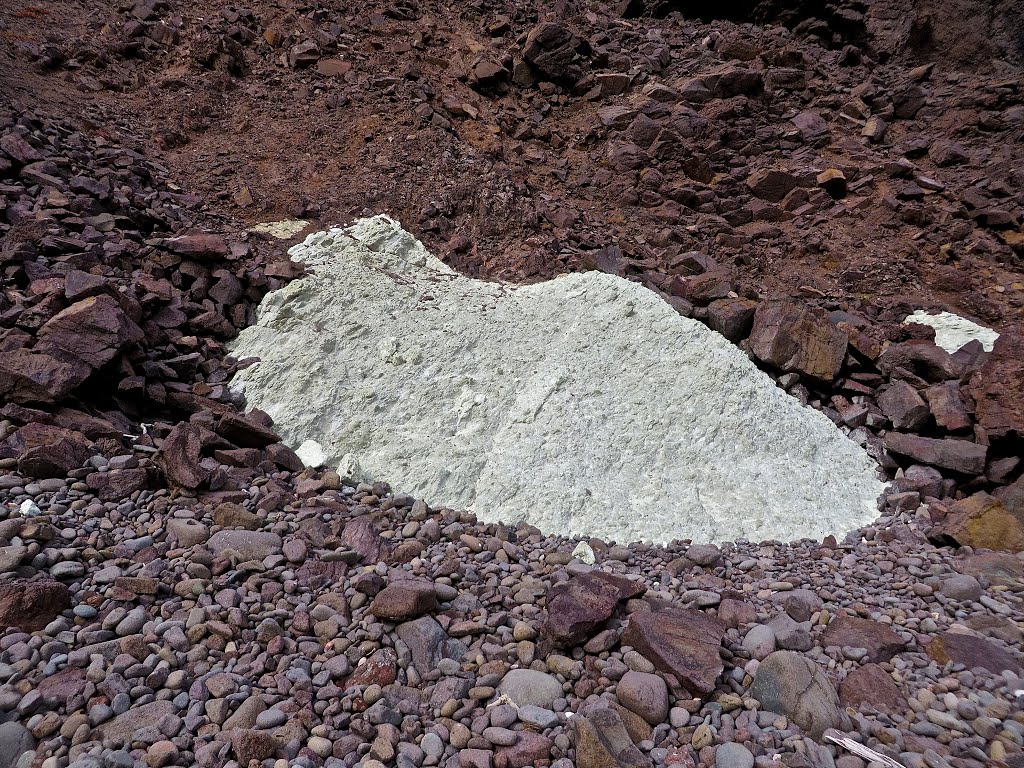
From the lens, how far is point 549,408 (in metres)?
5.33

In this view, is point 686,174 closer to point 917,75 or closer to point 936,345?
point 936,345

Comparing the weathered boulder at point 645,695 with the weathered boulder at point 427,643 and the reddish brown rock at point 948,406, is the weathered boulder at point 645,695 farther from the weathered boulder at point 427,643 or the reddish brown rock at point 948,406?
the reddish brown rock at point 948,406

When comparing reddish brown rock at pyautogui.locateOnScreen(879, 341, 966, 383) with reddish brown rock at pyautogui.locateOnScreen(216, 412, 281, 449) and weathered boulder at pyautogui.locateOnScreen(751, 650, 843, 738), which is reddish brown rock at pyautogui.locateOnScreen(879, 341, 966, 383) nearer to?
weathered boulder at pyautogui.locateOnScreen(751, 650, 843, 738)

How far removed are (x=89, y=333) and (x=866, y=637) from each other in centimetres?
542

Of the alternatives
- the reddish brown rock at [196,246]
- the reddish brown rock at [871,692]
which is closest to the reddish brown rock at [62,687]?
the reddish brown rock at [871,692]

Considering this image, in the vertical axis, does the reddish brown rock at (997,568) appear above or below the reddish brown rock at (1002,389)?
below

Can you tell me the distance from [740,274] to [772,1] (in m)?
8.79

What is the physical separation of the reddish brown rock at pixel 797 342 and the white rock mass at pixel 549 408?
A: 39cm

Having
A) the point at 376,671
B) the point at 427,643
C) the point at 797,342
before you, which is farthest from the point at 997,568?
the point at 376,671

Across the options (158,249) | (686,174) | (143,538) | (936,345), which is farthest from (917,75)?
(143,538)

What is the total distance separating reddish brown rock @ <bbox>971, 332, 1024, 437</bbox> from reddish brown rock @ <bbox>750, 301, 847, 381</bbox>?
1.23m

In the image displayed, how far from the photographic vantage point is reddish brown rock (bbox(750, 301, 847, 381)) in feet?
20.8

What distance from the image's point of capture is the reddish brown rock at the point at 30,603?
102 inches

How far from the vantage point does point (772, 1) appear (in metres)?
13.2
